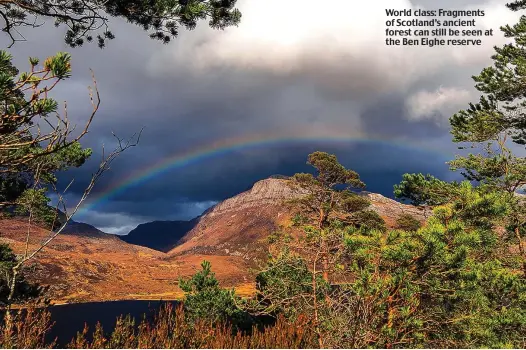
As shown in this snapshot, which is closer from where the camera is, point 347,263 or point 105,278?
point 347,263

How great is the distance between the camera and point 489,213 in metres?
9.04

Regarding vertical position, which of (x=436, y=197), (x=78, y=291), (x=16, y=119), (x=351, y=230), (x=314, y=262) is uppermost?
(x=436, y=197)

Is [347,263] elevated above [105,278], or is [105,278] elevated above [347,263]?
[347,263]

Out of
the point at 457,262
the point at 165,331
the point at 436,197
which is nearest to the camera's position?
the point at 165,331

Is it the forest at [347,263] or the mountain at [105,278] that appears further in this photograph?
the mountain at [105,278]

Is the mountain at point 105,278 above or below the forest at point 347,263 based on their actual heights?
below

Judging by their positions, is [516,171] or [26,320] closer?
[26,320]

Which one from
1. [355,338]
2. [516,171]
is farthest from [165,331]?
[516,171]

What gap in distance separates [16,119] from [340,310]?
5.60 meters

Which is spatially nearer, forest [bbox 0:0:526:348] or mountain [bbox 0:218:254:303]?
forest [bbox 0:0:526:348]

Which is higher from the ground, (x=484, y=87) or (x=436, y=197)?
(x=484, y=87)

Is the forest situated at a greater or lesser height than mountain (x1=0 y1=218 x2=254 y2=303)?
greater

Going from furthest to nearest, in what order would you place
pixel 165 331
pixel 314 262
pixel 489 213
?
pixel 489 213 < pixel 314 262 < pixel 165 331

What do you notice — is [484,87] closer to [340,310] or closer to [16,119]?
[340,310]
